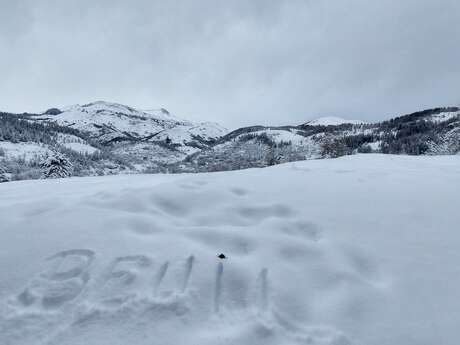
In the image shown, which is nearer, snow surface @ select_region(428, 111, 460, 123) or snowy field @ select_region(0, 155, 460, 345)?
snowy field @ select_region(0, 155, 460, 345)

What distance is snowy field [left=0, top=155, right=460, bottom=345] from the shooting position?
98.0 inches

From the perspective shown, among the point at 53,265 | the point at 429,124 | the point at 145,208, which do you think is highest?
the point at 429,124

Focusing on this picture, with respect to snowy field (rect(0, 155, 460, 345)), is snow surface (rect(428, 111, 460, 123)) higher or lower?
higher

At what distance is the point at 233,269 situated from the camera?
3.16m

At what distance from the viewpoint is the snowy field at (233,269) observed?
249 cm

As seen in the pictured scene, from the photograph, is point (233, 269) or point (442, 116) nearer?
point (233, 269)

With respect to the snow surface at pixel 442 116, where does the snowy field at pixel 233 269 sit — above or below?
below

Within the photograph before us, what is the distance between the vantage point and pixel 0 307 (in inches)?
106

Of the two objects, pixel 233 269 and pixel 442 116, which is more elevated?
pixel 442 116

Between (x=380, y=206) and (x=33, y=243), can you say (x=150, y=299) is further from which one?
(x=380, y=206)

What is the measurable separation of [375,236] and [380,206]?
96cm

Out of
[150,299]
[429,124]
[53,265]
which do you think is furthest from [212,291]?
→ [429,124]

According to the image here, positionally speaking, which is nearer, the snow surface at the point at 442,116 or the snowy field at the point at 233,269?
the snowy field at the point at 233,269

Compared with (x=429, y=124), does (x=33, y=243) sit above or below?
below
